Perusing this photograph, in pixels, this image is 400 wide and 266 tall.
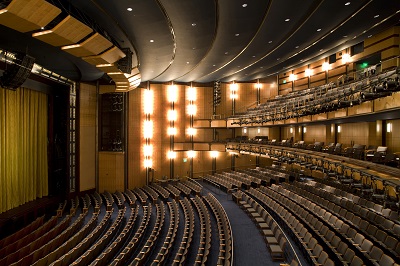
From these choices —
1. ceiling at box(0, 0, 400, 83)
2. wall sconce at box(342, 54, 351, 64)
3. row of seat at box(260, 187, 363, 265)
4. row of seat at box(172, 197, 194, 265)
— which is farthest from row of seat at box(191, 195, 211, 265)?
wall sconce at box(342, 54, 351, 64)

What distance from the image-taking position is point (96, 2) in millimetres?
4258

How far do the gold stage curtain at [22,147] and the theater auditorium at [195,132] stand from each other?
0.04 meters

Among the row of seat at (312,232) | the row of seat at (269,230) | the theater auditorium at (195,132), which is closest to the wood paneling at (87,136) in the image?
the theater auditorium at (195,132)

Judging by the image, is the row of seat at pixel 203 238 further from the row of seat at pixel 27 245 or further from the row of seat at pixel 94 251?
the row of seat at pixel 27 245

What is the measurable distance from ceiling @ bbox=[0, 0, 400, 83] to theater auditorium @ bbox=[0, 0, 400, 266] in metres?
0.04

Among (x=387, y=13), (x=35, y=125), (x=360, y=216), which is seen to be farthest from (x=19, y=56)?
(x=387, y=13)

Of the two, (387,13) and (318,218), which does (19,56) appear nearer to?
(318,218)

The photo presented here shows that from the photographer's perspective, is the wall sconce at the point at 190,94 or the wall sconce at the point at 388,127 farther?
the wall sconce at the point at 190,94

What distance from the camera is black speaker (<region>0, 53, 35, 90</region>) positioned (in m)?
5.30

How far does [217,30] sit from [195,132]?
20.6 ft

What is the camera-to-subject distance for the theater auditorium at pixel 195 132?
430 centimetres

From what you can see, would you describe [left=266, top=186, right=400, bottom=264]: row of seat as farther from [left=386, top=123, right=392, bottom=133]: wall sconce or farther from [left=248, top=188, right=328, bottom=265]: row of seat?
[left=386, top=123, right=392, bottom=133]: wall sconce

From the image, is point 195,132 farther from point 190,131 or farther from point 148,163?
point 148,163

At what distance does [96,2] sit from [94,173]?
656 centimetres
